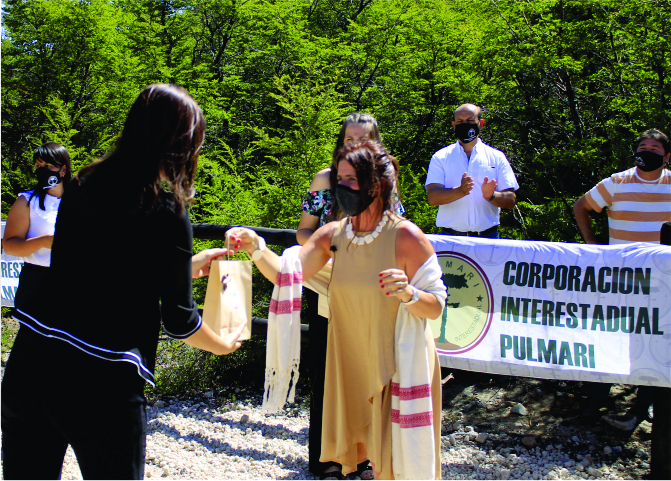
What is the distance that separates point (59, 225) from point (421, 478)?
6.01 ft

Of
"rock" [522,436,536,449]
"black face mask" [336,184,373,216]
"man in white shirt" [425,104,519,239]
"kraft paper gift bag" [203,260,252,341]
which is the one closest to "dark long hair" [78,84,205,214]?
"kraft paper gift bag" [203,260,252,341]

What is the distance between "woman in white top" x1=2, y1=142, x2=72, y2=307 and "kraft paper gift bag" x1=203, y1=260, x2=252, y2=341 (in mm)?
1883

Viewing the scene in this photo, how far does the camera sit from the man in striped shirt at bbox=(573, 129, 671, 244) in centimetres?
441

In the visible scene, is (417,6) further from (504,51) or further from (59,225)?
(59,225)

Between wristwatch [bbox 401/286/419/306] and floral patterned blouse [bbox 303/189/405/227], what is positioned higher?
floral patterned blouse [bbox 303/189/405/227]

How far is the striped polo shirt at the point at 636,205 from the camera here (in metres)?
4.41

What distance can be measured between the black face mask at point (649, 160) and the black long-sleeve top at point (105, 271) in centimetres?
400

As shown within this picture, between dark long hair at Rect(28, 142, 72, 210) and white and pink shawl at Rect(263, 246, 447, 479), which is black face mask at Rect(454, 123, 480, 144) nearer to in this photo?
white and pink shawl at Rect(263, 246, 447, 479)

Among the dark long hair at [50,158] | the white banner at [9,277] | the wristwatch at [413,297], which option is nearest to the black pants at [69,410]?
the wristwatch at [413,297]

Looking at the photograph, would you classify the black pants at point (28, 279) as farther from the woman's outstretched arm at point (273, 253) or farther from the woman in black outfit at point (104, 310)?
the woman in black outfit at point (104, 310)

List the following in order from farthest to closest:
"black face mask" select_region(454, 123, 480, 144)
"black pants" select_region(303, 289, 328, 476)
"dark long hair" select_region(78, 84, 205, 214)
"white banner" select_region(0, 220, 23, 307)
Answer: "white banner" select_region(0, 220, 23, 307) → "black face mask" select_region(454, 123, 480, 144) → "black pants" select_region(303, 289, 328, 476) → "dark long hair" select_region(78, 84, 205, 214)

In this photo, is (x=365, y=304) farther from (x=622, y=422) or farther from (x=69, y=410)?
(x=622, y=422)

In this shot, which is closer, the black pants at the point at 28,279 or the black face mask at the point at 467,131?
the black pants at the point at 28,279

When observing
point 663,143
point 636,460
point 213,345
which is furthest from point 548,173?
point 213,345
